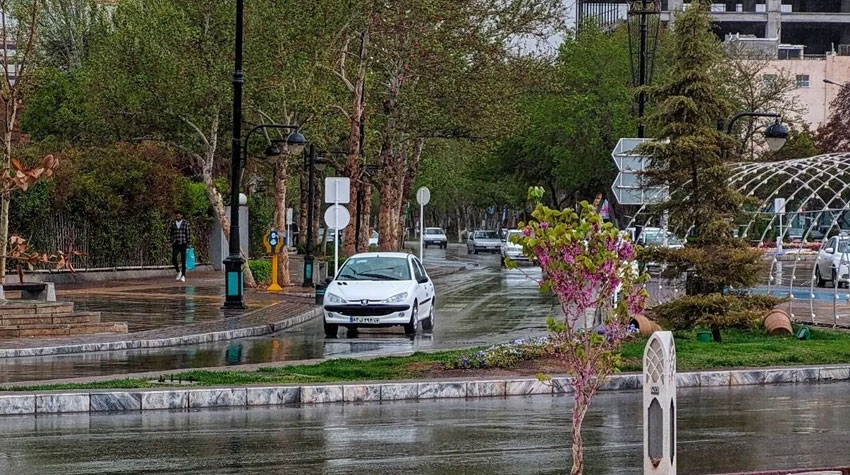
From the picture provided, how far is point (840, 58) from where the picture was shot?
Result: 10800cm

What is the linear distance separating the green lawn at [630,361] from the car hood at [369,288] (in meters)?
5.38

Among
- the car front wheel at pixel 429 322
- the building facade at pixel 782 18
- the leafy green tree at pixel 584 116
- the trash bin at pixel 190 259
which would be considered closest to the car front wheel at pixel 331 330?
the car front wheel at pixel 429 322

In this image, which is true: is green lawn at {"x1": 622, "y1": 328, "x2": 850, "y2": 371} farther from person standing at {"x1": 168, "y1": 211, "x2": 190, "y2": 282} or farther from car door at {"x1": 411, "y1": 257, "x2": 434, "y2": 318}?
person standing at {"x1": 168, "y1": 211, "x2": 190, "y2": 282}

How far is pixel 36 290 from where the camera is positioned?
2619 centimetres

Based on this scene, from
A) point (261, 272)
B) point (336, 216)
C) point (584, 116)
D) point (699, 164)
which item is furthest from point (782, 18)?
point (699, 164)

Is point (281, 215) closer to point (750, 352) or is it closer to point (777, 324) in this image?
point (777, 324)

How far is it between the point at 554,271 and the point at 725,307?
12.9 metres

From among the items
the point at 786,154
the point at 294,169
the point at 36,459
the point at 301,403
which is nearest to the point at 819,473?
Answer: the point at 36,459

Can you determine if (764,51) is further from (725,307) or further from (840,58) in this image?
(725,307)

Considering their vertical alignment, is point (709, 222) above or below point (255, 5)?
below

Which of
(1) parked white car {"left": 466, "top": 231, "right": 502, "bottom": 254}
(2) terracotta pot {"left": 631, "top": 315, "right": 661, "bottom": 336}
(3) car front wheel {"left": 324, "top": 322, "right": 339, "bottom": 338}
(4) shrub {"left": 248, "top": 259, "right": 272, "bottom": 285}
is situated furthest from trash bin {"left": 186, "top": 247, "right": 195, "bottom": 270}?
(1) parked white car {"left": 466, "top": 231, "right": 502, "bottom": 254}

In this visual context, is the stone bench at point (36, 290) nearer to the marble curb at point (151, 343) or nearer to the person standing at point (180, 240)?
the marble curb at point (151, 343)

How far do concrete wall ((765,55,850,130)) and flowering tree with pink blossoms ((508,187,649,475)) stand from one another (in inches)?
3887

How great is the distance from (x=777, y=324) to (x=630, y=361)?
227 inches
